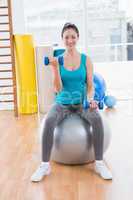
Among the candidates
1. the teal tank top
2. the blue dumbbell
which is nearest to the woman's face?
the teal tank top

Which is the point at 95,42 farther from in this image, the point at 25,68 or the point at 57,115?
the point at 57,115

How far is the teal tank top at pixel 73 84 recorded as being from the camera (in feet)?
9.15

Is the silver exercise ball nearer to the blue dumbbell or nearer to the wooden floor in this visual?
the wooden floor

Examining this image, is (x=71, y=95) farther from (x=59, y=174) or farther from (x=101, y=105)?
(x=101, y=105)

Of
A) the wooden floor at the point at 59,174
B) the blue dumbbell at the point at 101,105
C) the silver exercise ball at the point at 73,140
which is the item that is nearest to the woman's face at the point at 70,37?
the silver exercise ball at the point at 73,140

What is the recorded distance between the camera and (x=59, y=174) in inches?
108

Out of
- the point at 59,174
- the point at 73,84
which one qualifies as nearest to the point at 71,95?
the point at 73,84

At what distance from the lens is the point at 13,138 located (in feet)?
12.2

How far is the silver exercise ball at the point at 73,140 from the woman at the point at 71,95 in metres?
0.05

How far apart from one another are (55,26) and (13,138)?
242 cm

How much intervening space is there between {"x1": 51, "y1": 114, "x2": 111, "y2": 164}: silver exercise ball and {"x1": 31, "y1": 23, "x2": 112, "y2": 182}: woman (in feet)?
0.18

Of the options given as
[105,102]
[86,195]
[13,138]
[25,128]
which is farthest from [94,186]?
[105,102]

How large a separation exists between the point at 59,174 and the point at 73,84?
697 millimetres

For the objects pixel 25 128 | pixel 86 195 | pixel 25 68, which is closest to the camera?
pixel 86 195
